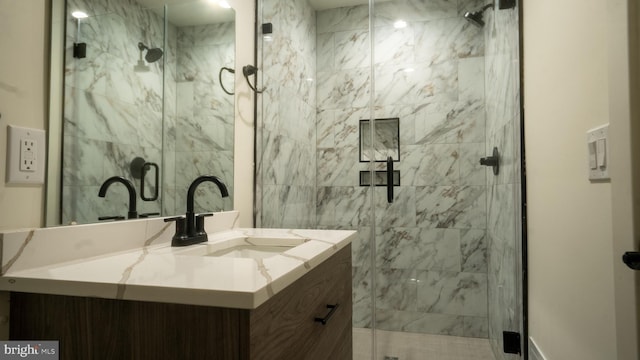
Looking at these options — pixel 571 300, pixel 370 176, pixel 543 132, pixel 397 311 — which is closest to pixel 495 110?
pixel 543 132

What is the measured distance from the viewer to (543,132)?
4.73 feet

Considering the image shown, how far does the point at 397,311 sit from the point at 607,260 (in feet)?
5.75

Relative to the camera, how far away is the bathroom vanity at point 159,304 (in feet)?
2.07

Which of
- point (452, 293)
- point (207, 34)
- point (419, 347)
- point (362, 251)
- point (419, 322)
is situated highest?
point (207, 34)

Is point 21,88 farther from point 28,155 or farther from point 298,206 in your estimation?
point 298,206

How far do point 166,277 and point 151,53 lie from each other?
34.8 inches

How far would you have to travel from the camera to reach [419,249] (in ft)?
8.13

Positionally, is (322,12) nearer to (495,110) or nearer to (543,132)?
(495,110)

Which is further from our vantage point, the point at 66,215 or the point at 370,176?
the point at 370,176

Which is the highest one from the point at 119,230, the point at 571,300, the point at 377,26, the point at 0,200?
the point at 377,26

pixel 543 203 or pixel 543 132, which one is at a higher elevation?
pixel 543 132

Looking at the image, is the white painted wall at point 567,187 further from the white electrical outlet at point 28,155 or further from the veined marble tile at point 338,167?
the white electrical outlet at point 28,155

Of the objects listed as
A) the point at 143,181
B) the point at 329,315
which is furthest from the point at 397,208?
the point at 143,181

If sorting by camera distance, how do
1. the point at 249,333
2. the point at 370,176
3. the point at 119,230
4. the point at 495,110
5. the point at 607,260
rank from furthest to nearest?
the point at 370,176
the point at 495,110
the point at 119,230
the point at 607,260
the point at 249,333
